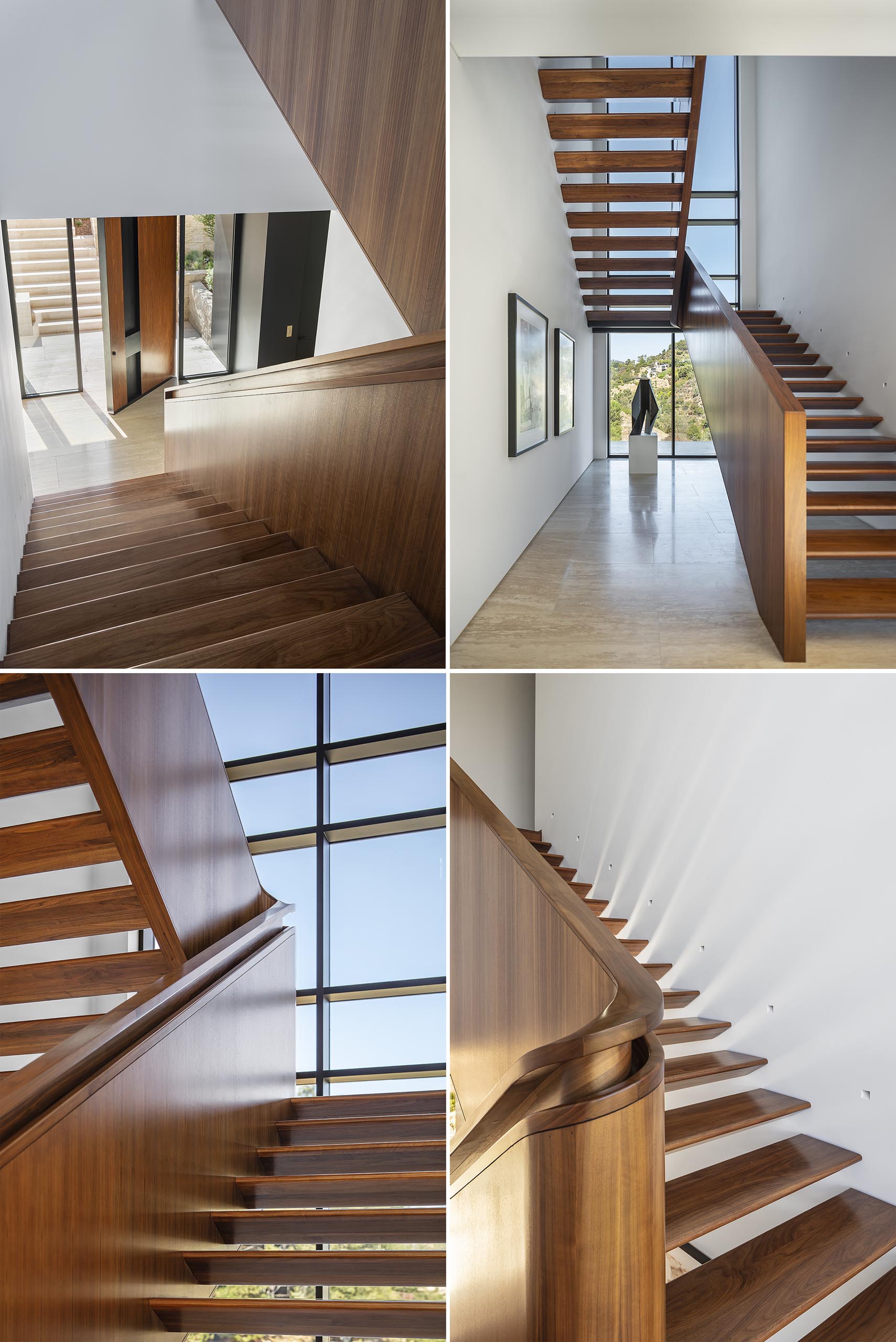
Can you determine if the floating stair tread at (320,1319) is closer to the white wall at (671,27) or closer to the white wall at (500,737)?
the white wall at (671,27)

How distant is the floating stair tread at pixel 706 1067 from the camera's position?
10.1ft

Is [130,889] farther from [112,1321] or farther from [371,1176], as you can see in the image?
[371,1176]

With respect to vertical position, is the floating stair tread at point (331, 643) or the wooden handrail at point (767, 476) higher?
the wooden handrail at point (767, 476)

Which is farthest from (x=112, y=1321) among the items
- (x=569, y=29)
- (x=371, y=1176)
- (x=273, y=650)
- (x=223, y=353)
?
(x=223, y=353)

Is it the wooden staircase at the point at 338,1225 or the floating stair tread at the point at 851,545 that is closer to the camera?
the wooden staircase at the point at 338,1225

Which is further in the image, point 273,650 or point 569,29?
point 569,29

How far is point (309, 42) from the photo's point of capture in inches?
113

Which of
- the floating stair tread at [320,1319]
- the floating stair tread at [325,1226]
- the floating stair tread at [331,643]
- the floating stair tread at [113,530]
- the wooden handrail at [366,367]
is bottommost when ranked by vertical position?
the floating stair tread at [325,1226]

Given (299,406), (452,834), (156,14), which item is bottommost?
(452,834)

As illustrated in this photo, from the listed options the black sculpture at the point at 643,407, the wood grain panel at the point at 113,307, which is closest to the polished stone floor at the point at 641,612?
the black sculpture at the point at 643,407

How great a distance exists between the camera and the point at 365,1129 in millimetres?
3271

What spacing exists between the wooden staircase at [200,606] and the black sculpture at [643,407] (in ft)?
23.5

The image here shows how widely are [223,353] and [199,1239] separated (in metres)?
6.83

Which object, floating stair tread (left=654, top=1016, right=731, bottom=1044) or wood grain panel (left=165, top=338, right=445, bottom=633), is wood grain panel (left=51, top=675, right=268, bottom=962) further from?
floating stair tread (left=654, top=1016, right=731, bottom=1044)
